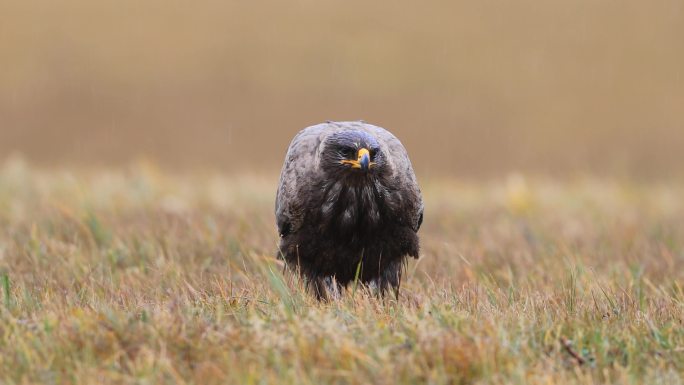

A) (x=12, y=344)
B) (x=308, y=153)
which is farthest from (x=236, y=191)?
(x=12, y=344)

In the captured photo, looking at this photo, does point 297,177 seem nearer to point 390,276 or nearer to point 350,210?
point 350,210

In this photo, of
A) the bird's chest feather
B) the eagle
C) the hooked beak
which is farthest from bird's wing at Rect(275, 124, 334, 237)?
the hooked beak

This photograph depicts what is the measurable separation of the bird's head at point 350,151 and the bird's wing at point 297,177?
0.13 meters

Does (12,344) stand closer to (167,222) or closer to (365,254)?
(365,254)

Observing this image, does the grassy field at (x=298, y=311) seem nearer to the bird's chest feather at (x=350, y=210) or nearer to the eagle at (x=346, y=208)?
the eagle at (x=346, y=208)

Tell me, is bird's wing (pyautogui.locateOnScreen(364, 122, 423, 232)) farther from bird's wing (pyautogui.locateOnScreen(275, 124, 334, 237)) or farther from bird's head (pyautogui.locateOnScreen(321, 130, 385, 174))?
bird's wing (pyautogui.locateOnScreen(275, 124, 334, 237))

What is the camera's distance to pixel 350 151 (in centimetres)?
503

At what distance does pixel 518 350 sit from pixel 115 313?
159 cm

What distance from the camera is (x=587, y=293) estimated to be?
4.86m

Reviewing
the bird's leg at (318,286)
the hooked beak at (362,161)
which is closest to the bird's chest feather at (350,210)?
the hooked beak at (362,161)

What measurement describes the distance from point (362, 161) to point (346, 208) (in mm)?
455

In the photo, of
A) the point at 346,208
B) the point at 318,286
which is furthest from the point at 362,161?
the point at 318,286

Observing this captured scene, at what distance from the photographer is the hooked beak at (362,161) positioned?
15.8 ft

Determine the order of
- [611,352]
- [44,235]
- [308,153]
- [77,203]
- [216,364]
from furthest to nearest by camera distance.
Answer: [77,203] → [44,235] → [308,153] → [611,352] → [216,364]
